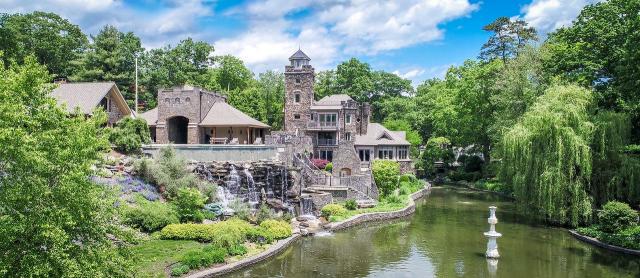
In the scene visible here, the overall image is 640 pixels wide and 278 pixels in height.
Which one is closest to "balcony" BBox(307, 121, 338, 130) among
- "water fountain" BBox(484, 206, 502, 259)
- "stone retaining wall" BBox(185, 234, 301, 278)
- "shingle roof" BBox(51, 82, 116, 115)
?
"shingle roof" BBox(51, 82, 116, 115)

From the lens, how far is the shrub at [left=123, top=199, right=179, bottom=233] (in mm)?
23000

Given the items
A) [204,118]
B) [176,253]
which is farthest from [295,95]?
[176,253]

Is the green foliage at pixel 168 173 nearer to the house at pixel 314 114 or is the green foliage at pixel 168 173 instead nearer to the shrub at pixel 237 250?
the shrub at pixel 237 250

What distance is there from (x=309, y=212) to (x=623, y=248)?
1810cm

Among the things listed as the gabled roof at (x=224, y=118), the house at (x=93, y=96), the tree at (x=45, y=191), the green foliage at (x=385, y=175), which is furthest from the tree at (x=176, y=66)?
the tree at (x=45, y=191)

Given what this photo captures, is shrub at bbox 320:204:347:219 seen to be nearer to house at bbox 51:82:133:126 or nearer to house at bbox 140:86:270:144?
house at bbox 140:86:270:144

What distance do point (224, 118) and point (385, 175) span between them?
49.6ft

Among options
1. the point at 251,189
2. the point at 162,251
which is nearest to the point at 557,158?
the point at 251,189

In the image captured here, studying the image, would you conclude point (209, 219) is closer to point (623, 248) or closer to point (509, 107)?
point (623, 248)

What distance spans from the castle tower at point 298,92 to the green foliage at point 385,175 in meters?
17.0

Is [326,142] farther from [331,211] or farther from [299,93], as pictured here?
[331,211]

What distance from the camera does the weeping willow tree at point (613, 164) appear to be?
29125 mm

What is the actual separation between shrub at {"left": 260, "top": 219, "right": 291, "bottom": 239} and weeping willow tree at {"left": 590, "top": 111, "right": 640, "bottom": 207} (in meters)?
18.9

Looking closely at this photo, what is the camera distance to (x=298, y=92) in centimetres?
5525
